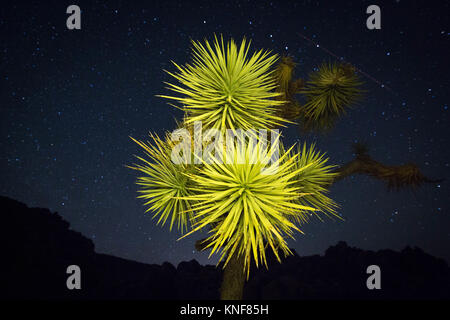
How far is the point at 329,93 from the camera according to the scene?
16.3ft

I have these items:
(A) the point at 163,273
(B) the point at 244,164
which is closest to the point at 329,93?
(B) the point at 244,164

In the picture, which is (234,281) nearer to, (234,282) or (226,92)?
(234,282)

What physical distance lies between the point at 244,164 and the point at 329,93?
3.00m

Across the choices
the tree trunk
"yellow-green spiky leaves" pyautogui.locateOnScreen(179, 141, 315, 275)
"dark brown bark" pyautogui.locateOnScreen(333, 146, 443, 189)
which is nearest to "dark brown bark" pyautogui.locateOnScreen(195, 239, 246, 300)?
the tree trunk

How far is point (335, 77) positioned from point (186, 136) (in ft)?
8.84

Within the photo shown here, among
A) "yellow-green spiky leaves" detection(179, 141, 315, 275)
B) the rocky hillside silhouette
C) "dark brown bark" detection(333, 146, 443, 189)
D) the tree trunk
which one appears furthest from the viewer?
the rocky hillside silhouette

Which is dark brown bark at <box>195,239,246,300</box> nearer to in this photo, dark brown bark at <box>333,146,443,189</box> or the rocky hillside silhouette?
dark brown bark at <box>333,146,443,189</box>

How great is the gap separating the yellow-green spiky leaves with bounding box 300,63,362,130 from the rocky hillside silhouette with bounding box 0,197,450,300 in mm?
23885

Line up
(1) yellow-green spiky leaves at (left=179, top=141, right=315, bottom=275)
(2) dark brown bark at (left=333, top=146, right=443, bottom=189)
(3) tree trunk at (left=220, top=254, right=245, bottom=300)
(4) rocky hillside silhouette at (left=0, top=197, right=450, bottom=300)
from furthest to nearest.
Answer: (4) rocky hillside silhouette at (left=0, top=197, right=450, bottom=300), (2) dark brown bark at (left=333, top=146, right=443, bottom=189), (3) tree trunk at (left=220, top=254, right=245, bottom=300), (1) yellow-green spiky leaves at (left=179, top=141, right=315, bottom=275)

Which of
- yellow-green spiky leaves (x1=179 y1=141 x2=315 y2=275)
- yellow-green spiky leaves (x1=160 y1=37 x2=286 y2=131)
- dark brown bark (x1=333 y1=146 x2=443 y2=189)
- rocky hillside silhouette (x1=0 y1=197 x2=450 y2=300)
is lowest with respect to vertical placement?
rocky hillside silhouette (x1=0 y1=197 x2=450 y2=300)

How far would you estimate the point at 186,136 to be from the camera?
362cm

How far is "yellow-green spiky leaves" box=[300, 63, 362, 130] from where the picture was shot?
15.8ft
